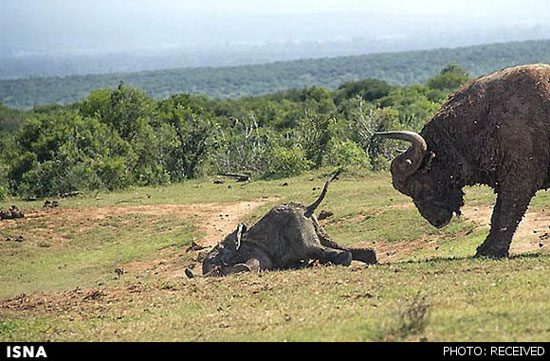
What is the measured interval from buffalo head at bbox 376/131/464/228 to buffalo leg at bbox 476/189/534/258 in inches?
33.1

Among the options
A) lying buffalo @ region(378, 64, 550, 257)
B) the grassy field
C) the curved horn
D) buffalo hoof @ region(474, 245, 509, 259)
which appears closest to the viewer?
the grassy field

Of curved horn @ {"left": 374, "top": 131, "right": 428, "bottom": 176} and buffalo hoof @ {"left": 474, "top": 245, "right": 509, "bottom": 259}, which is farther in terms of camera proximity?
curved horn @ {"left": 374, "top": 131, "right": 428, "bottom": 176}

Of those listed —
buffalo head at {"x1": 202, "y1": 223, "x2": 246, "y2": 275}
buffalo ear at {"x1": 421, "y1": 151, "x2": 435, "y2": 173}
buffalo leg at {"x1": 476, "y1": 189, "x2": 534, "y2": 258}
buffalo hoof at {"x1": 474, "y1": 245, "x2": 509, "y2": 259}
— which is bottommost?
buffalo head at {"x1": 202, "y1": 223, "x2": 246, "y2": 275}

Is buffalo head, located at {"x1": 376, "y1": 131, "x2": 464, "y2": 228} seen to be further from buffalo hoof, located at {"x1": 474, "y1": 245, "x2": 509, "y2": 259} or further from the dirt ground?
the dirt ground

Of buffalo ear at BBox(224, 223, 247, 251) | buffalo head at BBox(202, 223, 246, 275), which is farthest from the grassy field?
buffalo ear at BBox(224, 223, 247, 251)

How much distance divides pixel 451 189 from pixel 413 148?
912 mm

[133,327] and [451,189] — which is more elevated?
[451,189]

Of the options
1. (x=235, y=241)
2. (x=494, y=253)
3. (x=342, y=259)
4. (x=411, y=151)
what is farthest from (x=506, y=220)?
(x=235, y=241)

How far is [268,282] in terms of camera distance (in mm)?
11148

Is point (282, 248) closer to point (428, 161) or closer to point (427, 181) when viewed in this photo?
point (427, 181)

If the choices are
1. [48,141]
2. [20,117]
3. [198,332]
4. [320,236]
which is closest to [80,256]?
[320,236]

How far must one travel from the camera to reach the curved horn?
11.8 meters
